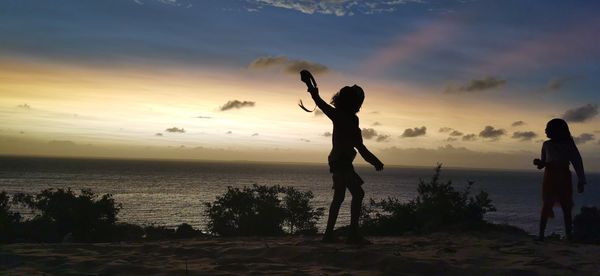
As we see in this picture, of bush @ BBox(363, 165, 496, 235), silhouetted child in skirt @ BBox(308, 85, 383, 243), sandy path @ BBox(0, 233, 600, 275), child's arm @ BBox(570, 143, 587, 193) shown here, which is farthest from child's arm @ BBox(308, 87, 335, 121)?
bush @ BBox(363, 165, 496, 235)

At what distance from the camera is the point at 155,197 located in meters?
88.8

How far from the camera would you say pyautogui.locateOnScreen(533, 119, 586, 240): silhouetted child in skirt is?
24.9 ft

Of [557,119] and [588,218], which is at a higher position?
[557,119]

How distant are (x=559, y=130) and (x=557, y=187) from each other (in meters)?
1.01

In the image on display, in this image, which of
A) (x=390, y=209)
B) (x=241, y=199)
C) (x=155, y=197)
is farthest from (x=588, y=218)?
(x=155, y=197)

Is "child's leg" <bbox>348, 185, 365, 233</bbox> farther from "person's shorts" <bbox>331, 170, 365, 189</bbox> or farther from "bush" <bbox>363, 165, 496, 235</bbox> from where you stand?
"bush" <bbox>363, 165, 496, 235</bbox>

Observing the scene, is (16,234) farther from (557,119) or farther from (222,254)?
(557,119)

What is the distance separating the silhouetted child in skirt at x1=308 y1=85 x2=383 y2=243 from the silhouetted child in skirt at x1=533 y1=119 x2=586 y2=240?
3.40 m

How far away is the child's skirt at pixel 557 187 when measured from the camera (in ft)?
24.9

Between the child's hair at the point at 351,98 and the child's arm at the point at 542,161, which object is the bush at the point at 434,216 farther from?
the child's hair at the point at 351,98

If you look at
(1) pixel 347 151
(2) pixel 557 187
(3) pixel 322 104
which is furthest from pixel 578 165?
(3) pixel 322 104

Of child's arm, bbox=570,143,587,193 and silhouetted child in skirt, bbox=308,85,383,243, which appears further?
child's arm, bbox=570,143,587,193

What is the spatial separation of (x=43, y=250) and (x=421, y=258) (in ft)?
17.2

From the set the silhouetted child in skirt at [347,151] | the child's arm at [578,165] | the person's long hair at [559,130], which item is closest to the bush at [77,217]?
the silhouetted child in skirt at [347,151]
